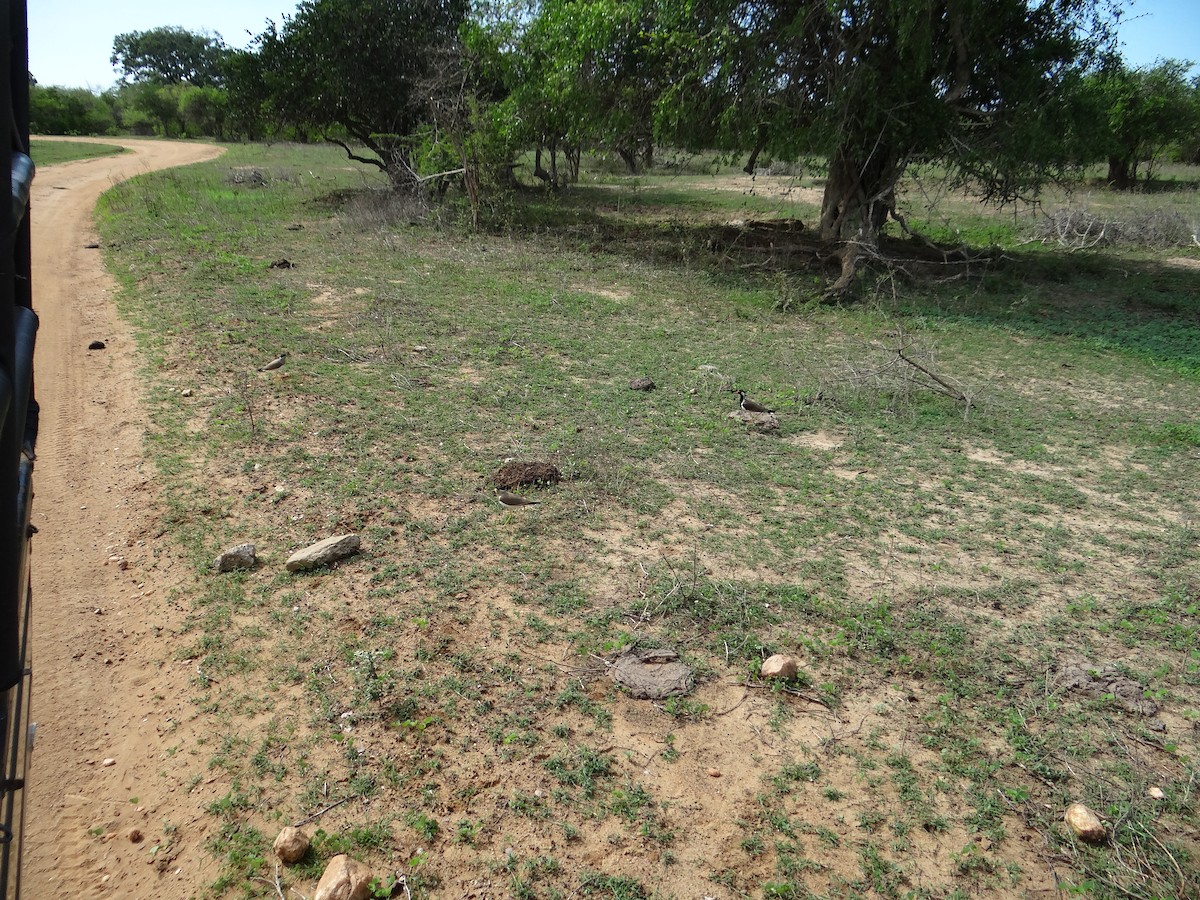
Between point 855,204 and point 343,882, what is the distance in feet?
40.1

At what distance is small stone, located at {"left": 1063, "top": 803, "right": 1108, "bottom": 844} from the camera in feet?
9.17

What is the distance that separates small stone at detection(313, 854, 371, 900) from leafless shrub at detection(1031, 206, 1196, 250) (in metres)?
15.3

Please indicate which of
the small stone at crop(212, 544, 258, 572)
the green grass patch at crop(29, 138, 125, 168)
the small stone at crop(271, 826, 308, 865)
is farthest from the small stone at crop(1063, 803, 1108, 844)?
the green grass patch at crop(29, 138, 125, 168)

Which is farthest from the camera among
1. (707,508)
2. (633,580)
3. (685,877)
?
(707,508)

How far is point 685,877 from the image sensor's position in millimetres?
2652

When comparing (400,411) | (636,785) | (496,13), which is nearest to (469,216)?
(496,13)

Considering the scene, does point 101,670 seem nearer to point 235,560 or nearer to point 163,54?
point 235,560

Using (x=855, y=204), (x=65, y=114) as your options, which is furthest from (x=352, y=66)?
(x=65, y=114)

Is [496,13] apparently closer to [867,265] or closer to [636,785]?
[867,265]

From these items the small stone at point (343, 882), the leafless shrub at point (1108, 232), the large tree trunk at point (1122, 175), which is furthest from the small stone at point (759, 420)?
the large tree trunk at point (1122, 175)

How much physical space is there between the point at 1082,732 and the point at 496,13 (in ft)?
50.7

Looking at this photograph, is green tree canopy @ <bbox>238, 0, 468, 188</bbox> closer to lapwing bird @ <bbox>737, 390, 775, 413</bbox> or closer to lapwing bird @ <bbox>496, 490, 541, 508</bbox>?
lapwing bird @ <bbox>737, 390, 775, 413</bbox>

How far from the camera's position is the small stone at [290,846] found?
8.67ft

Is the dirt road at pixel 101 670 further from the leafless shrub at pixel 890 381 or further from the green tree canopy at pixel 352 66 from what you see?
the green tree canopy at pixel 352 66
